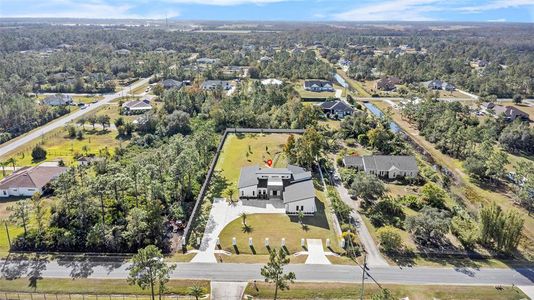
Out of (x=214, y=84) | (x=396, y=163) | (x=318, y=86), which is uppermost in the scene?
(x=214, y=84)

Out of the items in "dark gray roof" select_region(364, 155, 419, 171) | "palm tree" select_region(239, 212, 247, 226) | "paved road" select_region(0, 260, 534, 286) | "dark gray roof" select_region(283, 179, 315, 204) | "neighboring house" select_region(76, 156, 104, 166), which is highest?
"dark gray roof" select_region(364, 155, 419, 171)

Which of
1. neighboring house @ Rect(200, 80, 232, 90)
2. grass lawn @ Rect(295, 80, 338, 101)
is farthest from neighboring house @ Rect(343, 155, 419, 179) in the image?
neighboring house @ Rect(200, 80, 232, 90)

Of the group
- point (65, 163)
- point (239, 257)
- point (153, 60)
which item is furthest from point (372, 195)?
point (153, 60)

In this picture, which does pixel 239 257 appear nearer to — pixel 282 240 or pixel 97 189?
pixel 282 240

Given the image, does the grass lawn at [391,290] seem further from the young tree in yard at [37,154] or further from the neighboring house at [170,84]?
the neighboring house at [170,84]

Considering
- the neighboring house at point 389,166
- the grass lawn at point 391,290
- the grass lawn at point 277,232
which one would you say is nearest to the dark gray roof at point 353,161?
the neighboring house at point 389,166

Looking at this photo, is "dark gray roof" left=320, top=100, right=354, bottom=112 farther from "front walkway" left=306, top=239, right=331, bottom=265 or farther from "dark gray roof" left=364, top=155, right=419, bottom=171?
"front walkway" left=306, top=239, right=331, bottom=265

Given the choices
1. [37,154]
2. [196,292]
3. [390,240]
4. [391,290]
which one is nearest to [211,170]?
[196,292]

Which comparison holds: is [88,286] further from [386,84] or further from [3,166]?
[386,84]
